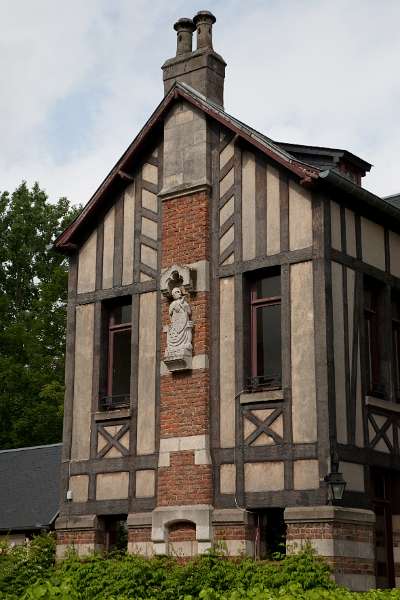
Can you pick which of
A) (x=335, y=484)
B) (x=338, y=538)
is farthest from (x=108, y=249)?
(x=338, y=538)

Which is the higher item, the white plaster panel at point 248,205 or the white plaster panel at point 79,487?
the white plaster panel at point 248,205

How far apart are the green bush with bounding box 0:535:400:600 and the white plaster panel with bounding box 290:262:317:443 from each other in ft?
5.84

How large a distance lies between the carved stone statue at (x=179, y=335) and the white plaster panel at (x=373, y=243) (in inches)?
118

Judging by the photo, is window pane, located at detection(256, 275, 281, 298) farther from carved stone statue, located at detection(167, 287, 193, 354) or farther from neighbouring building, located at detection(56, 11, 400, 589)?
carved stone statue, located at detection(167, 287, 193, 354)

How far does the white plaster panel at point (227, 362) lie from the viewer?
47.4ft

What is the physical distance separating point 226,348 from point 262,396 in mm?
1102

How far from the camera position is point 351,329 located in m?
14.4

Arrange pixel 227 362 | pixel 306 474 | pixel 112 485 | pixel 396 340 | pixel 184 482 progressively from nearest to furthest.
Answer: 1. pixel 306 474
2. pixel 184 482
3. pixel 227 362
4. pixel 112 485
5. pixel 396 340

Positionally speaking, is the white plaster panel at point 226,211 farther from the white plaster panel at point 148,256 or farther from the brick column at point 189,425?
the white plaster panel at point 148,256

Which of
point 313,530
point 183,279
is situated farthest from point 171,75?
point 313,530

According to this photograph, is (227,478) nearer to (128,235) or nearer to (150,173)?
(128,235)

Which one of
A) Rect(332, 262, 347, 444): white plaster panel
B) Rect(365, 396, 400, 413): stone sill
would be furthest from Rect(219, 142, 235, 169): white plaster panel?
Rect(365, 396, 400, 413): stone sill

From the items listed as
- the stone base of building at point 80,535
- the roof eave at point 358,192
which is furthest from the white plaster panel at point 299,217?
the stone base of building at point 80,535

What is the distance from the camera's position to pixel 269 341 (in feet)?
48.0
